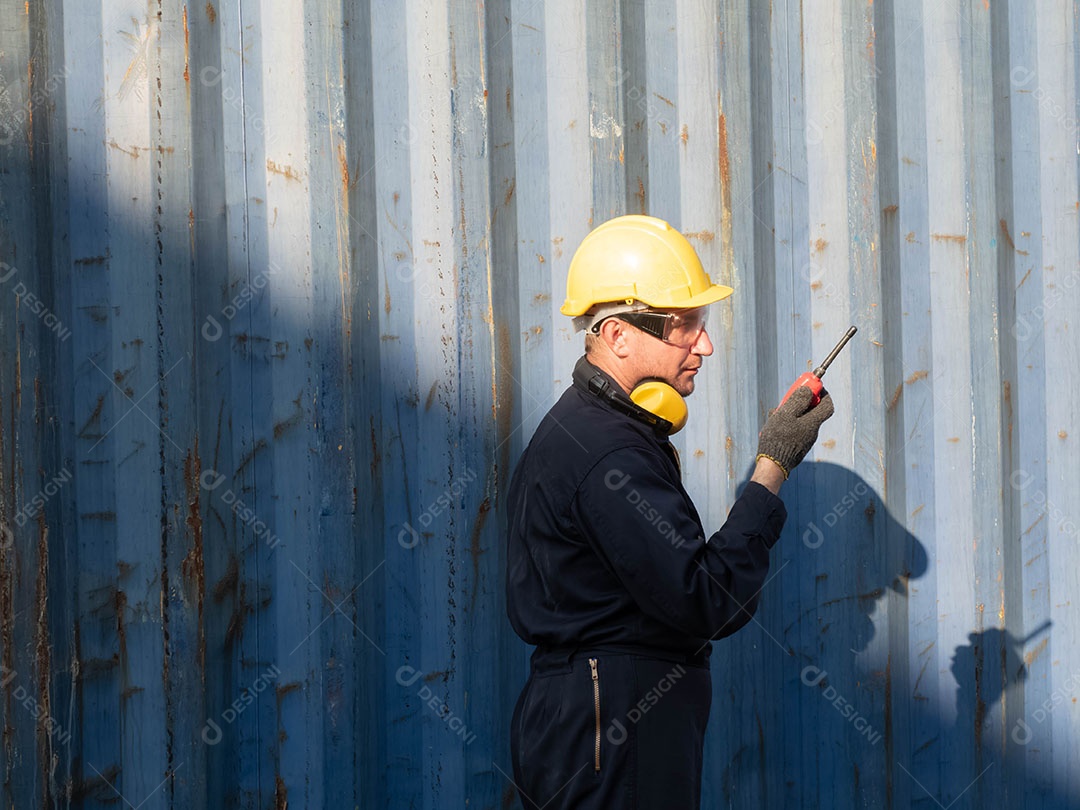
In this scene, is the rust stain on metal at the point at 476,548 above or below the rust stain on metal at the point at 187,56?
below

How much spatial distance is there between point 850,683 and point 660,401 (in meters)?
1.63

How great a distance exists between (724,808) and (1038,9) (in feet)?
10.2

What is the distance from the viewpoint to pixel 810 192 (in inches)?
133

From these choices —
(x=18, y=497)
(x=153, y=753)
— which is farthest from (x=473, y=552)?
(x=18, y=497)

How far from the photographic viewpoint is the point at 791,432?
2387 millimetres

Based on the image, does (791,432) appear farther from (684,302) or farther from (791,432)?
(684,302)

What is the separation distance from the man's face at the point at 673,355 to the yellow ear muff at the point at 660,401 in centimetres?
5

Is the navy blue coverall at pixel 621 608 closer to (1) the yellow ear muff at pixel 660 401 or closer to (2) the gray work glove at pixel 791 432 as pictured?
(1) the yellow ear muff at pixel 660 401

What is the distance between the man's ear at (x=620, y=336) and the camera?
2.43 m

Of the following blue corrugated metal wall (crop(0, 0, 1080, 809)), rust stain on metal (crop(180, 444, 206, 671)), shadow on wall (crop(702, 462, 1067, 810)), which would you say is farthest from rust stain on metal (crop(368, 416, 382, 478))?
shadow on wall (crop(702, 462, 1067, 810))

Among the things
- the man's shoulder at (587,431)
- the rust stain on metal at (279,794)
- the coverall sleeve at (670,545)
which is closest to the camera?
the coverall sleeve at (670,545)

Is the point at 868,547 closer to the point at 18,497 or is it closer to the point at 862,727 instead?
the point at 862,727

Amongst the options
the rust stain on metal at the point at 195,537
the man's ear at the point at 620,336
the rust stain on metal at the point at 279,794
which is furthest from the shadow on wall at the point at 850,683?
the rust stain on metal at the point at 195,537

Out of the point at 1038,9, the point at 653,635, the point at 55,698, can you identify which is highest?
the point at 1038,9
